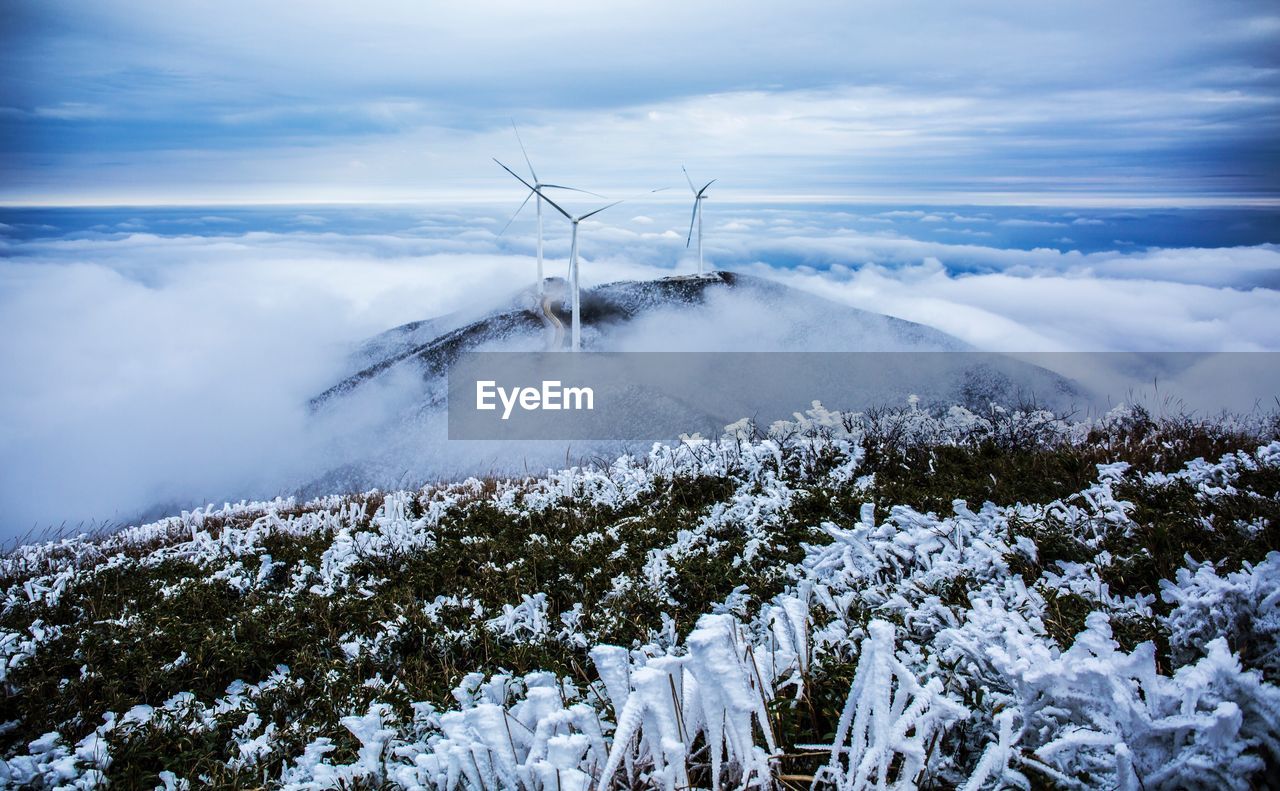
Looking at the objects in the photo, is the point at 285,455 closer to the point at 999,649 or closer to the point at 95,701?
→ the point at 95,701

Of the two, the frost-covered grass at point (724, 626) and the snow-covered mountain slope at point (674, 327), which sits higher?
the frost-covered grass at point (724, 626)

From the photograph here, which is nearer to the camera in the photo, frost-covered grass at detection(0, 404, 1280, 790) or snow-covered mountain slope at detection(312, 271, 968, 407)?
frost-covered grass at detection(0, 404, 1280, 790)

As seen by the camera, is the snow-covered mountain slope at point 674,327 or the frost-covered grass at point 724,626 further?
the snow-covered mountain slope at point 674,327

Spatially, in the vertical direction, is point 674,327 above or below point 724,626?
below

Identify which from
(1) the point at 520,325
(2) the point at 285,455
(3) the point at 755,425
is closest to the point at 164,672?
(3) the point at 755,425

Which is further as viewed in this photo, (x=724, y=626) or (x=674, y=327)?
(x=674, y=327)

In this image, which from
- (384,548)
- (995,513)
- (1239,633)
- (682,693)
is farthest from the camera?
(384,548)

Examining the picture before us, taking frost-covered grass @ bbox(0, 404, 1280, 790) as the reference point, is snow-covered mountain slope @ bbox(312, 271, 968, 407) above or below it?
below

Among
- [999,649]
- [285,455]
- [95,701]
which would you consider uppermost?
[999,649]
